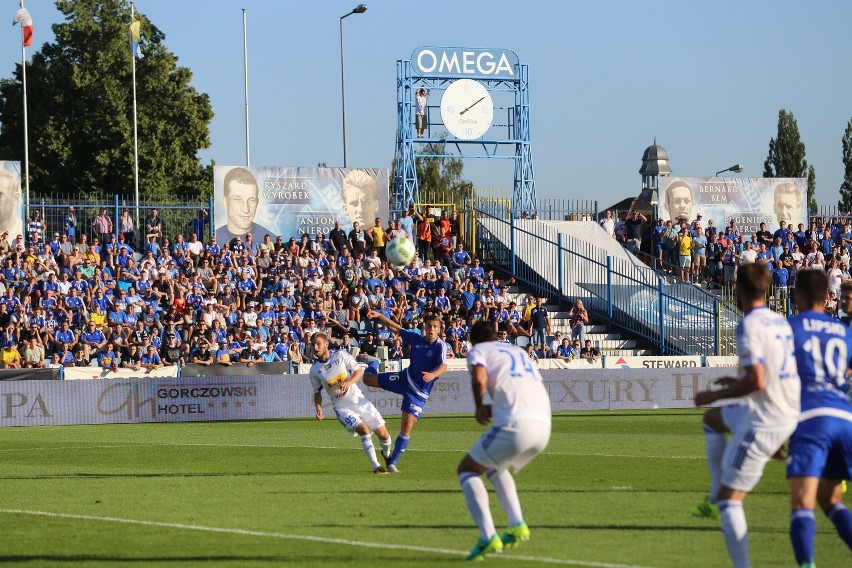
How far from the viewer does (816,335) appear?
27.5 ft

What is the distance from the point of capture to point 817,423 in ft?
26.8

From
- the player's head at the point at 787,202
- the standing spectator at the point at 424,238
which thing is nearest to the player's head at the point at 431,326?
the standing spectator at the point at 424,238

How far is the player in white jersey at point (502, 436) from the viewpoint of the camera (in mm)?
9297

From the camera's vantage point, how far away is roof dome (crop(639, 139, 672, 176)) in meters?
117

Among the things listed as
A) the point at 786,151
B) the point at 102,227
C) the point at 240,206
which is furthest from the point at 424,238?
the point at 786,151

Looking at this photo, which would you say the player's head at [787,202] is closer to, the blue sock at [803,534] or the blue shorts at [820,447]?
the blue shorts at [820,447]

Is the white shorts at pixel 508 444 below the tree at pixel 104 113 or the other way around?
below

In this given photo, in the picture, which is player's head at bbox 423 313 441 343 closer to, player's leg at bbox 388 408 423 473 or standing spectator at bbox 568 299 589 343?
player's leg at bbox 388 408 423 473

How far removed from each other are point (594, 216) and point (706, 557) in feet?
125

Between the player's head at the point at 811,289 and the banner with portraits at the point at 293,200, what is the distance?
3305 centimetres

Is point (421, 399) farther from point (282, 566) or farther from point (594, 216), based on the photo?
point (594, 216)

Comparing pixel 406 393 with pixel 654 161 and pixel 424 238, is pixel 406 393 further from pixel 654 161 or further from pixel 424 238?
pixel 654 161

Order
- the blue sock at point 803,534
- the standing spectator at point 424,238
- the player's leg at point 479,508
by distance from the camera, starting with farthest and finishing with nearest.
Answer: the standing spectator at point 424,238
the player's leg at point 479,508
the blue sock at point 803,534

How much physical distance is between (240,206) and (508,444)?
32.6 meters
